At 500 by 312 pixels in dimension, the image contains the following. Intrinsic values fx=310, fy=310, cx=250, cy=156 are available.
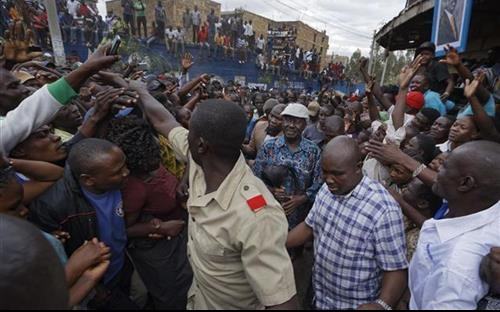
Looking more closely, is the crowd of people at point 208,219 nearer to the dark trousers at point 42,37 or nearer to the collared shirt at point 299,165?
the collared shirt at point 299,165

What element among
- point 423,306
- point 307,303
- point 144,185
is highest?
point 144,185

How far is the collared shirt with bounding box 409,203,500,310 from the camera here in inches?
47.9

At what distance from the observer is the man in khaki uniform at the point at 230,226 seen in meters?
1.30

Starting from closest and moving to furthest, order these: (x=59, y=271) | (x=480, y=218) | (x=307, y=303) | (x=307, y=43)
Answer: (x=59, y=271) < (x=480, y=218) < (x=307, y=303) < (x=307, y=43)

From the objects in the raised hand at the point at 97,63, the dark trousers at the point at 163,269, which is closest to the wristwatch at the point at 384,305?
the dark trousers at the point at 163,269

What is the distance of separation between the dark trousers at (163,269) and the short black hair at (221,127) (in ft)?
3.23

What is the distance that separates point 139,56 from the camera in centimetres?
1412

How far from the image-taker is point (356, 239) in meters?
1.72

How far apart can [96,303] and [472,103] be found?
3.51 m

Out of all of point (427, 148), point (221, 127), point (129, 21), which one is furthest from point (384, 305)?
point (129, 21)

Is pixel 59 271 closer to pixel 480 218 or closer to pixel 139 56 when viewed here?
pixel 480 218

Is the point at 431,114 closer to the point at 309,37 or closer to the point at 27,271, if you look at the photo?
the point at 27,271

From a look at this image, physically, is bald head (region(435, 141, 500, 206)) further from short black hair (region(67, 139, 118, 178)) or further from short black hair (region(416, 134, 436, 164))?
short black hair (region(67, 139, 118, 178))

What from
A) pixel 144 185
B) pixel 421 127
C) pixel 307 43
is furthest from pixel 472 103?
pixel 307 43
